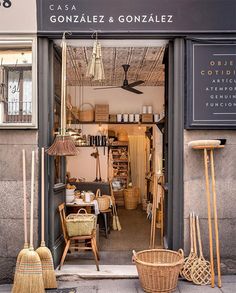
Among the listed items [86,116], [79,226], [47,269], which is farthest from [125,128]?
[47,269]

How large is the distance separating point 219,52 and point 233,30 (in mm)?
340

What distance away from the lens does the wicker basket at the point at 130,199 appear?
11.8 meters

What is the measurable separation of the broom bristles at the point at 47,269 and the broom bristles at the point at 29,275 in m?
0.29

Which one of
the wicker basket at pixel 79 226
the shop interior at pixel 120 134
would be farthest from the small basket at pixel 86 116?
the wicker basket at pixel 79 226

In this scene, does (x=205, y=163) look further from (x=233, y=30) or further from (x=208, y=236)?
(x=233, y=30)

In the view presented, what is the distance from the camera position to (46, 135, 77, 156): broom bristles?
5.04 meters

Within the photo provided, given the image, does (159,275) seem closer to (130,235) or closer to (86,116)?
(130,235)

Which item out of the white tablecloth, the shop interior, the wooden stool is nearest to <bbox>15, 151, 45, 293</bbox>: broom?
the shop interior

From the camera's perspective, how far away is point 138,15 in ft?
16.8

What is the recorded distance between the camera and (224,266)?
520 cm

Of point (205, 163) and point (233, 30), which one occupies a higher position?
point (233, 30)

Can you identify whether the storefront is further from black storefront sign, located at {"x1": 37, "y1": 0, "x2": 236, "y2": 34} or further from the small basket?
the small basket

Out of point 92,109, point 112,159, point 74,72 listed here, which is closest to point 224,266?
point 74,72

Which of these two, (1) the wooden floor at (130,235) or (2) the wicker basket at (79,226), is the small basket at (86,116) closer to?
(1) the wooden floor at (130,235)
